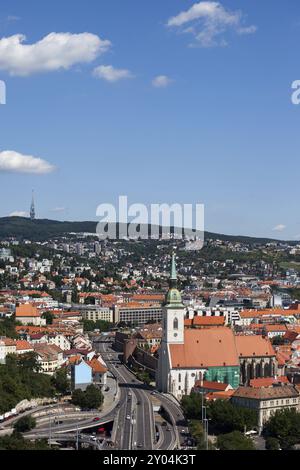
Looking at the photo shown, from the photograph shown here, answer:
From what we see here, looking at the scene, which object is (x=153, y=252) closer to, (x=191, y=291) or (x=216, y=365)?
(x=191, y=291)

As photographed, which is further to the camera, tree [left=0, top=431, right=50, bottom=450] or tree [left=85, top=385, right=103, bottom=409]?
tree [left=85, top=385, right=103, bottom=409]

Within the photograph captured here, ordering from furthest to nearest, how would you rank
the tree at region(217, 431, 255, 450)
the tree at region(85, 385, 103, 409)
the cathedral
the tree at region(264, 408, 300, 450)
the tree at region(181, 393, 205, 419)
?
the cathedral → the tree at region(85, 385, 103, 409) → the tree at region(181, 393, 205, 419) → the tree at region(264, 408, 300, 450) → the tree at region(217, 431, 255, 450)

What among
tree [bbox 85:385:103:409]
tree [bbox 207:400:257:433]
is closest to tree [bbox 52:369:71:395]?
tree [bbox 85:385:103:409]

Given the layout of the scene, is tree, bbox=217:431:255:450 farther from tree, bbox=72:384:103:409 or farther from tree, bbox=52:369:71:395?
tree, bbox=52:369:71:395

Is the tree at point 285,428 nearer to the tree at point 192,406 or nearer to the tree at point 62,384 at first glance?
the tree at point 192,406

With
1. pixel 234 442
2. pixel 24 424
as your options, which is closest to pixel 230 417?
pixel 234 442

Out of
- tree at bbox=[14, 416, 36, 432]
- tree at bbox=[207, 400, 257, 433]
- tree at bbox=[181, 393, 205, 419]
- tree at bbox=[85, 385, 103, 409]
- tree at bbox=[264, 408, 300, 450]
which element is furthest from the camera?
tree at bbox=[85, 385, 103, 409]

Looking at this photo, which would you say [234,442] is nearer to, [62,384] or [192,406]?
[192,406]

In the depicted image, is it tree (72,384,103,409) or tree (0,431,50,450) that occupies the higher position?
tree (72,384,103,409)
